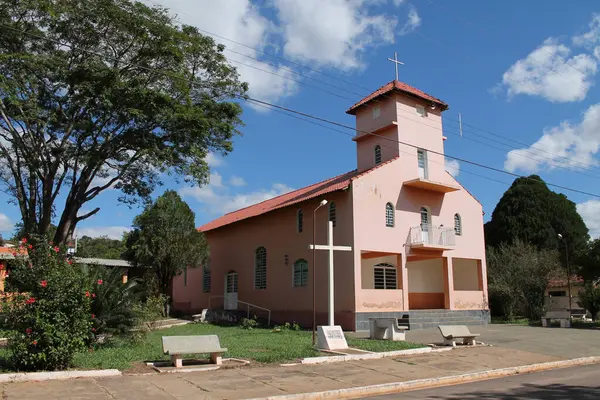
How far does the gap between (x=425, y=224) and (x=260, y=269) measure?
31.6 feet

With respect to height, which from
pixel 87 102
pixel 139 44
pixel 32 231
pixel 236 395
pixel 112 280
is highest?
pixel 139 44

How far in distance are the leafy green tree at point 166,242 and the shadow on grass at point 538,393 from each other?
21416 millimetres

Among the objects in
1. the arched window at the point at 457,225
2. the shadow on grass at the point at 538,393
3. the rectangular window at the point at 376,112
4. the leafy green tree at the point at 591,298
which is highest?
the rectangular window at the point at 376,112

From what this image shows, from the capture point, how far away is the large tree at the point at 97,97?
1728 centimetres

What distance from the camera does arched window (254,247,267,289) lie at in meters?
29.0

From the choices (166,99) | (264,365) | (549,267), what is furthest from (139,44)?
(549,267)

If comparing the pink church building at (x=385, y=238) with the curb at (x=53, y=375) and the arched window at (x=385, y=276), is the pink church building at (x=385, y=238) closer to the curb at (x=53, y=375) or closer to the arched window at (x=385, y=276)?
the arched window at (x=385, y=276)

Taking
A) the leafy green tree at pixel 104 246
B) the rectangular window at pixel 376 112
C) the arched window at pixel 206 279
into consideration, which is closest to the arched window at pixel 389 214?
the rectangular window at pixel 376 112

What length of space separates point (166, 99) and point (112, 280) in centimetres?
661

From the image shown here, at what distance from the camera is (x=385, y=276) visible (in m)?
25.7

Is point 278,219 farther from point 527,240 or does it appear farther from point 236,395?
point 527,240

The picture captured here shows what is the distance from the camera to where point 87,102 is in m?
18.0

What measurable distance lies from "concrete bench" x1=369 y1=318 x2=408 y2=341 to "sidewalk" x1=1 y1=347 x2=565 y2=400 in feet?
9.70

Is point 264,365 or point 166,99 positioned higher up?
point 166,99
